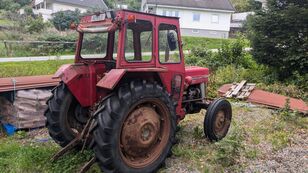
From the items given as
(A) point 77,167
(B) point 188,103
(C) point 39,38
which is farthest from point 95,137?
(C) point 39,38

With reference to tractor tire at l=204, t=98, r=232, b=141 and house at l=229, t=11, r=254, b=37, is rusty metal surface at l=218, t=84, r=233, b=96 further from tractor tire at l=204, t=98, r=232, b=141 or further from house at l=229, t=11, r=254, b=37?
house at l=229, t=11, r=254, b=37

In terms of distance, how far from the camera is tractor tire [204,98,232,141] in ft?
17.9

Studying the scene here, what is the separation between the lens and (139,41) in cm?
472

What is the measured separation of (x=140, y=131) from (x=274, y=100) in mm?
6171

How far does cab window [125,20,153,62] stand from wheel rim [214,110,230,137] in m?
1.92

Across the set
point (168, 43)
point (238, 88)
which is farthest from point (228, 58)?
point (168, 43)

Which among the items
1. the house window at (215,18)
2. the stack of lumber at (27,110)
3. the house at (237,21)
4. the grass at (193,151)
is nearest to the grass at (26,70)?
the stack of lumber at (27,110)

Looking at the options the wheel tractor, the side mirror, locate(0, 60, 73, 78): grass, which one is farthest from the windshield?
locate(0, 60, 73, 78): grass

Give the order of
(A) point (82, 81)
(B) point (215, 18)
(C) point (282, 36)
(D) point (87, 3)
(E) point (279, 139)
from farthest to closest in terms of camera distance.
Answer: (D) point (87, 3), (B) point (215, 18), (C) point (282, 36), (E) point (279, 139), (A) point (82, 81)

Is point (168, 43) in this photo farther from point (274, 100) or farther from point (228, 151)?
point (274, 100)

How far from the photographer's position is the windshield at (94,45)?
16.4 feet

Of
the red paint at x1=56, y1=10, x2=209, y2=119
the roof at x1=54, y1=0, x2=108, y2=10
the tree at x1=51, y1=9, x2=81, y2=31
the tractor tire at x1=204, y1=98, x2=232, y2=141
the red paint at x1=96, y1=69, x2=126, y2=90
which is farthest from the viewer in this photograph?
the roof at x1=54, y1=0, x2=108, y2=10

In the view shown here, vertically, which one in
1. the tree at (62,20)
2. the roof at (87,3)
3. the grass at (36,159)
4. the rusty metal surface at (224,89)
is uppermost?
the roof at (87,3)

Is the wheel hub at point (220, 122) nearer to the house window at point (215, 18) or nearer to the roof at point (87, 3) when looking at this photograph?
the house window at point (215, 18)
